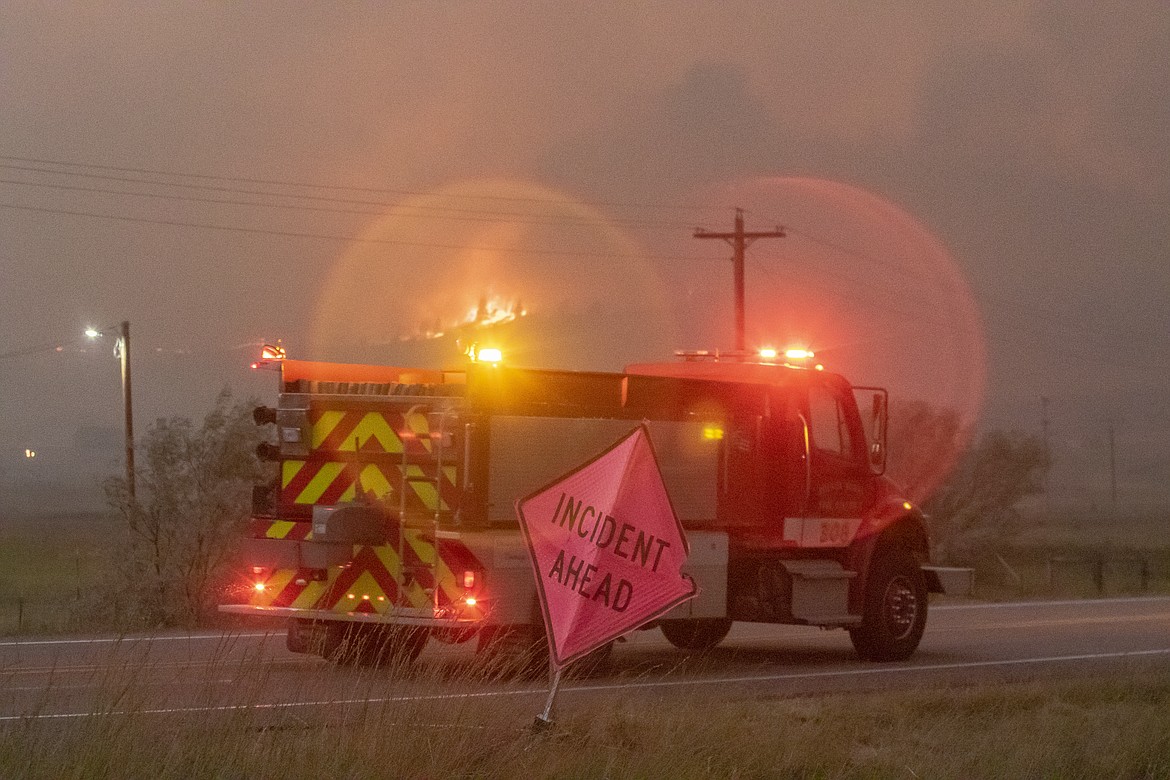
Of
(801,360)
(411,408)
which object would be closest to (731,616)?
(801,360)

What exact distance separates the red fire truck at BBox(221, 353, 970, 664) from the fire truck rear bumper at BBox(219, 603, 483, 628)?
2 centimetres

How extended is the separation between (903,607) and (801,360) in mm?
2636

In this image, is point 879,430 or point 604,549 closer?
point 604,549

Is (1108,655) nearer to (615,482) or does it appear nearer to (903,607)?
(903,607)

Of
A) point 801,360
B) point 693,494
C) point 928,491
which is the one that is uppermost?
point 801,360

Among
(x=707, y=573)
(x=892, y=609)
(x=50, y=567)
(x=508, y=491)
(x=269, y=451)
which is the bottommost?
(x=50, y=567)

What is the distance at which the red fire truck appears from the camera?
12.7 meters

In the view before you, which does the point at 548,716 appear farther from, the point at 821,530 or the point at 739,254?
the point at 739,254

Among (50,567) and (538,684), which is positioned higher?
(538,684)

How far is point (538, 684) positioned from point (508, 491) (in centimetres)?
160

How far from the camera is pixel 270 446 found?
13453 millimetres

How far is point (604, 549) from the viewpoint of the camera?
27.0 feet

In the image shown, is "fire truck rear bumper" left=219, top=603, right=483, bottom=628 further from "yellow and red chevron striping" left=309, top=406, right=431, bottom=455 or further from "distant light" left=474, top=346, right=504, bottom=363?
"distant light" left=474, top=346, right=504, bottom=363

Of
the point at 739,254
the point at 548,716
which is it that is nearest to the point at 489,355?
the point at 548,716
